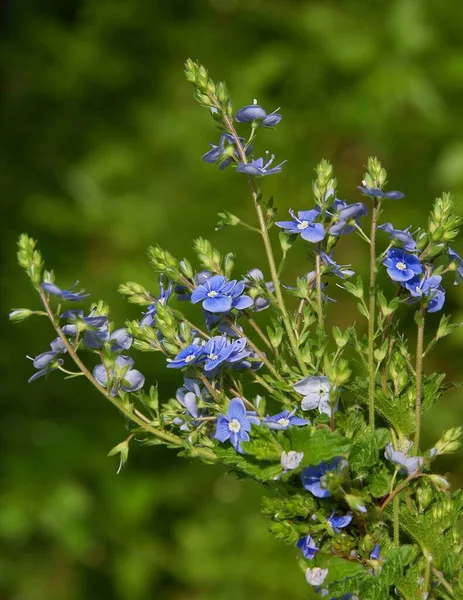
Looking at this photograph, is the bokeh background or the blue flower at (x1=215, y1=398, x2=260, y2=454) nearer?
the blue flower at (x1=215, y1=398, x2=260, y2=454)

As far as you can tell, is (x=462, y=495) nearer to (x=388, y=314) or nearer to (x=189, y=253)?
(x=388, y=314)

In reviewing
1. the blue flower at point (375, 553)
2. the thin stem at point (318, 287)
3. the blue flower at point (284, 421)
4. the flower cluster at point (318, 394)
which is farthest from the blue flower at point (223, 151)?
the blue flower at point (375, 553)

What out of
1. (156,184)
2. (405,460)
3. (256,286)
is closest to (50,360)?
(256,286)

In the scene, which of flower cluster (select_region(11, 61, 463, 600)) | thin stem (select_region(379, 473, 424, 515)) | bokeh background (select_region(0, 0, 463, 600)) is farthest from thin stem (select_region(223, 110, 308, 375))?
bokeh background (select_region(0, 0, 463, 600))

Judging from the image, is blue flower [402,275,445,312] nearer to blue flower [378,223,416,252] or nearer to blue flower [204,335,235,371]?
blue flower [378,223,416,252]

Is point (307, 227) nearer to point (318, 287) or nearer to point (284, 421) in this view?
point (318, 287)

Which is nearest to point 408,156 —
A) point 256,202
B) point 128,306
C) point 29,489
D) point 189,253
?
point 189,253
